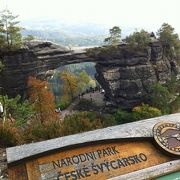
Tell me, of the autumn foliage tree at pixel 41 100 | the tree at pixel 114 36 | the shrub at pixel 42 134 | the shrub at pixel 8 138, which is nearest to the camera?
the shrub at pixel 8 138

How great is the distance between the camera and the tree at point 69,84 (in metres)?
38.8

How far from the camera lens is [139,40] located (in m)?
32.6

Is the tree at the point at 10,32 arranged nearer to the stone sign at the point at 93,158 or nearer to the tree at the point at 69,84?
the tree at the point at 69,84

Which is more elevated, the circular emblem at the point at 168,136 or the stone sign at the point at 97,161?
the circular emblem at the point at 168,136

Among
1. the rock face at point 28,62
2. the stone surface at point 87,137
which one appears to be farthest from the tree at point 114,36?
the stone surface at point 87,137

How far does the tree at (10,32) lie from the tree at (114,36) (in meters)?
9.14

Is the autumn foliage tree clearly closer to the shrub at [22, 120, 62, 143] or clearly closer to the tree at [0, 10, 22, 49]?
the tree at [0, 10, 22, 49]

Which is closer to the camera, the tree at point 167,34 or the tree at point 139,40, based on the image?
the tree at point 139,40

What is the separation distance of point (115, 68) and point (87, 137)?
1107 inches

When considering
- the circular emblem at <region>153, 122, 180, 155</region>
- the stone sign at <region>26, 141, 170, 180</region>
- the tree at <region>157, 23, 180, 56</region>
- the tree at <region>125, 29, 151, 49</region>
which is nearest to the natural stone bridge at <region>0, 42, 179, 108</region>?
the tree at <region>125, 29, 151, 49</region>

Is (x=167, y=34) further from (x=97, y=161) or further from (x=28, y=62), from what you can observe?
(x=97, y=161)

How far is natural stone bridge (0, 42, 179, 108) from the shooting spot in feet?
100

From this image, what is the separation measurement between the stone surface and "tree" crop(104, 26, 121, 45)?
27045 millimetres

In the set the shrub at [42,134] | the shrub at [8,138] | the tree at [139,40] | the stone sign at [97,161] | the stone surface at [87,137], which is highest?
the stone surface at [87,137]
